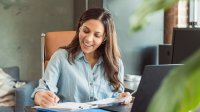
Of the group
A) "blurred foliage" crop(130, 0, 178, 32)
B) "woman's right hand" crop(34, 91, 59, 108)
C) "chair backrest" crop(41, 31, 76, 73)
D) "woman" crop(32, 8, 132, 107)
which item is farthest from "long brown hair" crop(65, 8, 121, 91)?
"blurred foliage" crop(130, 0, 178, 32)

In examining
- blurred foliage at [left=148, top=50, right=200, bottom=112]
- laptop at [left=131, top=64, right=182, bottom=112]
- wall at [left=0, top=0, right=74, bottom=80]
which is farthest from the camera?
wall at [left=0, top=0, right=74, bottom=80]

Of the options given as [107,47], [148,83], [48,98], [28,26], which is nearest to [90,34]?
[107,47]

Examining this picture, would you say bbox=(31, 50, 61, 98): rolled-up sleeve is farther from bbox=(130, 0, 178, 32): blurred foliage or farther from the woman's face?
bbox=(130, 0, 178, 32): blurred foliage

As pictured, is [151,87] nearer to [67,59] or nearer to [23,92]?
[67,59]

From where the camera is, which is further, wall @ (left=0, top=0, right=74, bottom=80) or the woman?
wall @ (left=0, top=0, right=74, bottom=80)

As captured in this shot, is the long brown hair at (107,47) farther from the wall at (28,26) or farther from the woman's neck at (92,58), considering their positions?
the wall at (28,26)

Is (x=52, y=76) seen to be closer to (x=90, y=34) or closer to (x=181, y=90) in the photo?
(x=90, y=34)

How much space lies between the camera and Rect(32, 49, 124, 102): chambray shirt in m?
1.84

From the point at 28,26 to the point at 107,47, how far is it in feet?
6.43

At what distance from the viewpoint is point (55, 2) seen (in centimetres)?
377

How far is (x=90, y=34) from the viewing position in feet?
6.05

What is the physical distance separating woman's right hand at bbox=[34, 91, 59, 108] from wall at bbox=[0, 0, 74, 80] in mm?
2190

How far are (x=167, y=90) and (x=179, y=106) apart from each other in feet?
0.05

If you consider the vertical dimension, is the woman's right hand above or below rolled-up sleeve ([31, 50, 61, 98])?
below
